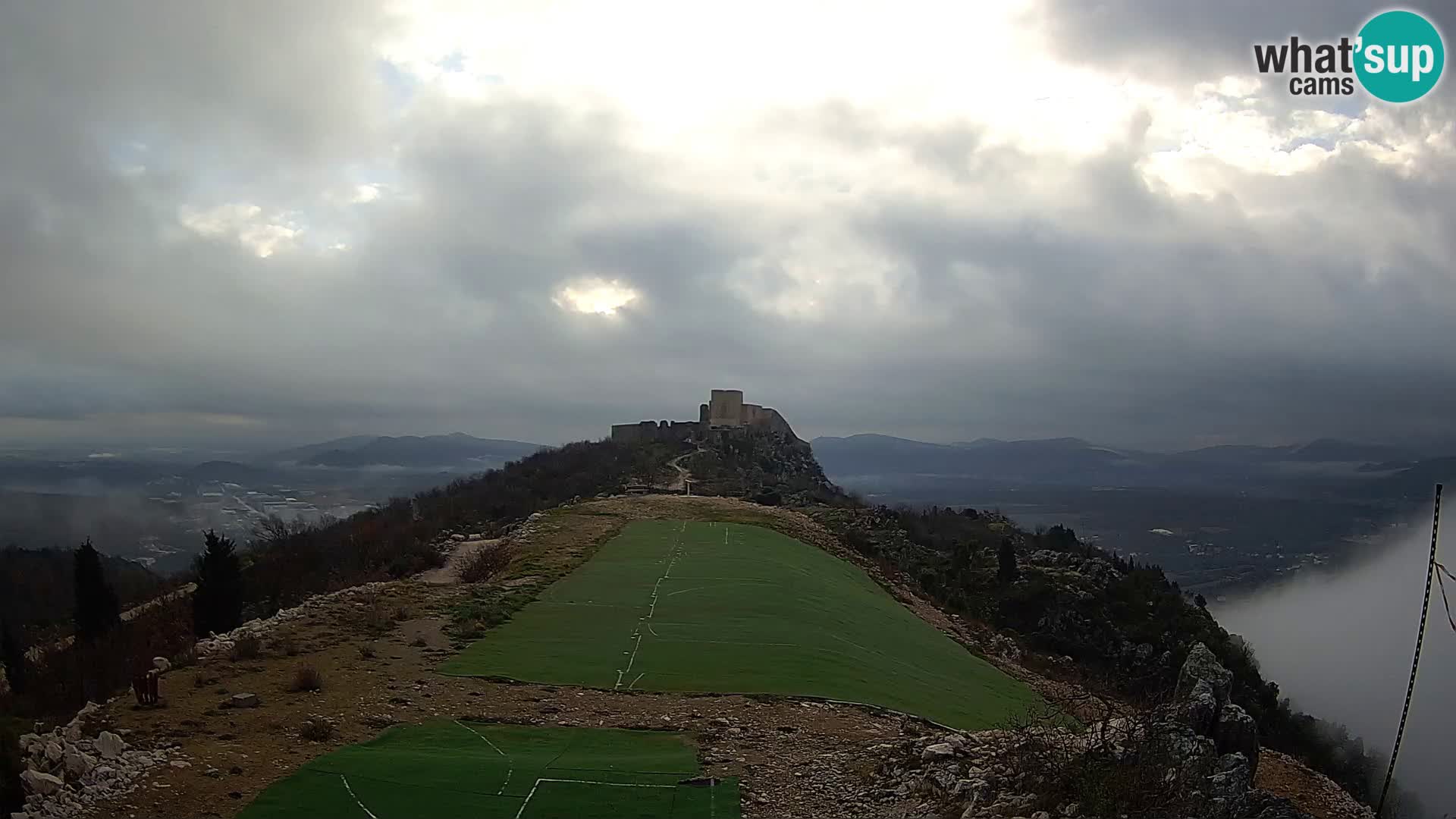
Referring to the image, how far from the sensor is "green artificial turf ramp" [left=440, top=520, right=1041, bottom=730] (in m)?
14.3

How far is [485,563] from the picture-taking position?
81.9ft

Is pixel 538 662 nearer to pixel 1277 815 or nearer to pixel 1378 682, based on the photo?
pixel 1277 815

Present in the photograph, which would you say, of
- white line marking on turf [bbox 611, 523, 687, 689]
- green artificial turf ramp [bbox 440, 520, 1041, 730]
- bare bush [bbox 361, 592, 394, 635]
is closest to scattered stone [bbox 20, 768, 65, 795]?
green artificial turf ramp [bbox 440, 520, 1041, 730]

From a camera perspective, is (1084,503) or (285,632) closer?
(285,632)

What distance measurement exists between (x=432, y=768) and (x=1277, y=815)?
27.4 feet

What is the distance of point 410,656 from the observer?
14.9m

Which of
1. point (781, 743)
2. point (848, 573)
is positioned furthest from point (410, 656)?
point (848, 573)

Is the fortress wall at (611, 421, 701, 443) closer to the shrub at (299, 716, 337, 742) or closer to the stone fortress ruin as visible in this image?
the stone fortress ruin

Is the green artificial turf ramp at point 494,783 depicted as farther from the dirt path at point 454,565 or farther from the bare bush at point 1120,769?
the dirt path at point 454,565

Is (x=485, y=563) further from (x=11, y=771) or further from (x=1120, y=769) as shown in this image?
(x=1120, y=769)

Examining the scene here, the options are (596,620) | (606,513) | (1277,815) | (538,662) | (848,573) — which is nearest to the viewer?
(1277,815)

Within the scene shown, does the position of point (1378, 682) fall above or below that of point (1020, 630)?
below

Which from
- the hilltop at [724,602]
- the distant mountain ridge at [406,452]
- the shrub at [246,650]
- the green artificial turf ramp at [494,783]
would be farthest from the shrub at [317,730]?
the distant mountain ridge at [406,452]

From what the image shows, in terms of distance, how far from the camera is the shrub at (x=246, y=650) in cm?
1380
